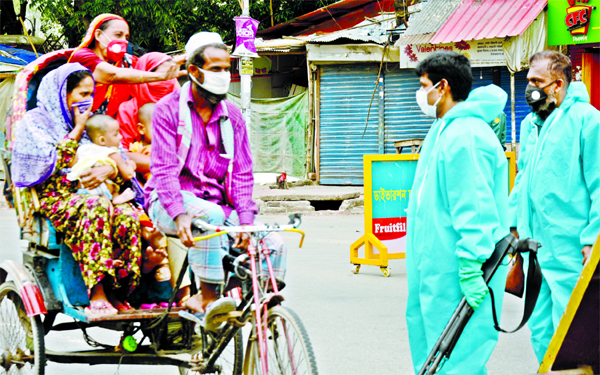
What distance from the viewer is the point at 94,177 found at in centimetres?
400

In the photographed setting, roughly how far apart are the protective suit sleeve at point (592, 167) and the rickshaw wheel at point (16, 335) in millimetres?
3080

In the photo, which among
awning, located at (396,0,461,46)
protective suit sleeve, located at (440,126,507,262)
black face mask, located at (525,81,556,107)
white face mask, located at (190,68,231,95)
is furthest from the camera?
awning, located at (396,0,461,46)

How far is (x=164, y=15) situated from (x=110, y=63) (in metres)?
14.2

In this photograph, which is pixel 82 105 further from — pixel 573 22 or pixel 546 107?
pixel 573 22

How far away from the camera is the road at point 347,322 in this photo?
5.10 m

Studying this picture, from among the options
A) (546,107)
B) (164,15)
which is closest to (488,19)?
(164,15)

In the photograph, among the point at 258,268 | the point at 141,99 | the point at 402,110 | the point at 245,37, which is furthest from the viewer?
the point at 402,110

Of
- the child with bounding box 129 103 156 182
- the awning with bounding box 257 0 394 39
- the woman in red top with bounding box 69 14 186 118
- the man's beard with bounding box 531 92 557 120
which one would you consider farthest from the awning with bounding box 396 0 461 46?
the child with bounding box 129 103 156 182

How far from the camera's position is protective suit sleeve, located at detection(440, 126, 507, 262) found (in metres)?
3.21

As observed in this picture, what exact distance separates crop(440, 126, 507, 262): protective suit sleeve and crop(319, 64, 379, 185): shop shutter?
13982 millimetres

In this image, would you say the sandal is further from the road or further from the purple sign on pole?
the purple sign on pole

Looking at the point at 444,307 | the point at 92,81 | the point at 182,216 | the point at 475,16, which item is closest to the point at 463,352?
the point at 444,307

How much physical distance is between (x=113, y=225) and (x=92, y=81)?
2.85ft

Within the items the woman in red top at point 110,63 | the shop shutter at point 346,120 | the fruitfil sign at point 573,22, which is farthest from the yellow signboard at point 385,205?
the shop shutter at point 346,120
